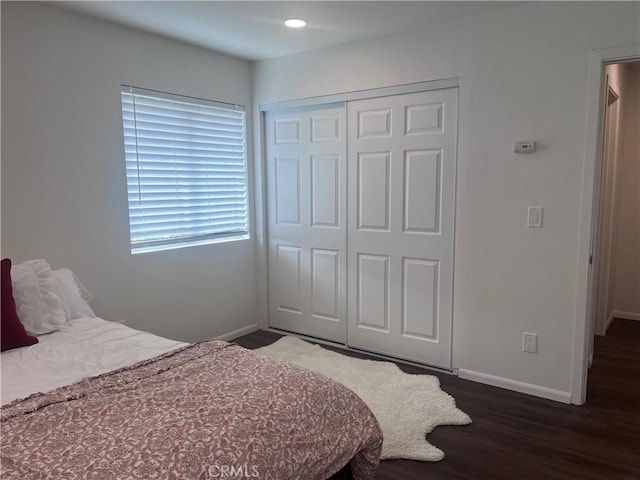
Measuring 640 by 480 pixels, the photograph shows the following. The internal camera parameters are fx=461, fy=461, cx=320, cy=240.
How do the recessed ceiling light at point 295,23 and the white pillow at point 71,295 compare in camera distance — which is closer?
the white pillow at point 71,295

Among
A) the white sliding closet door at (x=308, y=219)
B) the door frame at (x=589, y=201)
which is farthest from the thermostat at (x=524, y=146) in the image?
the white sliding closet door at (x=308, y=219)

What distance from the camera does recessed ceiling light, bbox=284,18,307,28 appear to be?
117 inches

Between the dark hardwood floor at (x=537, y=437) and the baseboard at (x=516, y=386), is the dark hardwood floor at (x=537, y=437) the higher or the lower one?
the lower one

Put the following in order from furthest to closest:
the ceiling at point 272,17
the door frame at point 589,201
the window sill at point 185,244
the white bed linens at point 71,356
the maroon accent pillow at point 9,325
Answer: the window sill at point 185,244 < the ceiling at point 272,17 < the door frame at point 589,201 < the maroon accent pillow at point 9,325 < the white bed linens at point 71,356

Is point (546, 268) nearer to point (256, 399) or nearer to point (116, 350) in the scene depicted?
point (256, 399)

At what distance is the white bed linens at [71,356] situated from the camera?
182 cm

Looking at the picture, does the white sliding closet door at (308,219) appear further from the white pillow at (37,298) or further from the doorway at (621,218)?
the doorway at (621,218)

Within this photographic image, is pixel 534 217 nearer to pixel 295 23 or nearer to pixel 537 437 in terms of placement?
pixel 537 437

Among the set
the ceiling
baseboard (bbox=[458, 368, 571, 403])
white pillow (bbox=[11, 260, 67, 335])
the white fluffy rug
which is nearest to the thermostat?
the ceiling

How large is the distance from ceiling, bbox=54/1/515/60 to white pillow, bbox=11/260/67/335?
5.06 feet

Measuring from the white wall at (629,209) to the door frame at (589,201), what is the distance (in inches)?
76.9

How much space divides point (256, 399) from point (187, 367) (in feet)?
1.33

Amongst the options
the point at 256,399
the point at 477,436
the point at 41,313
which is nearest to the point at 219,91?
the point at 41,313

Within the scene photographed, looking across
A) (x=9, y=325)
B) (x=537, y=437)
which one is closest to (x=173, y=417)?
(x=9, y=325)
